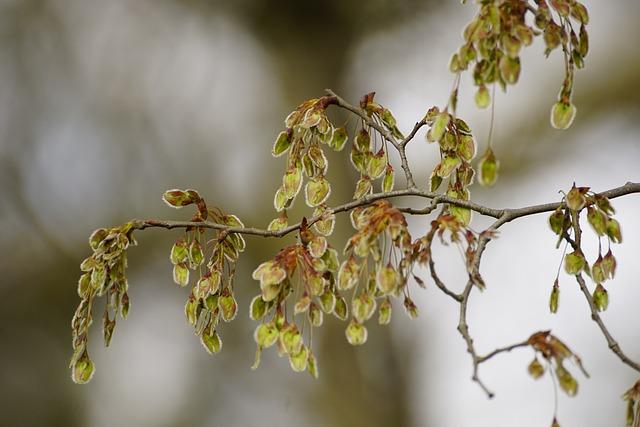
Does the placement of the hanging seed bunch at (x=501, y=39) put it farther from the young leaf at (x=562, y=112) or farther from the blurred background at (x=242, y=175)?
the blurred background at (x=242, y=175)

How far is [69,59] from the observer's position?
4.99 meters

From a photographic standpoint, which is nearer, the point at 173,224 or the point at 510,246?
the point at 173,224

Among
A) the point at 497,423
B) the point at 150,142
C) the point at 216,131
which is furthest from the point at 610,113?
the point at 150,142

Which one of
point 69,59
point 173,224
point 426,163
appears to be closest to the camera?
point 173,224

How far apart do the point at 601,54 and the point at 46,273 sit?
2879 millimetres

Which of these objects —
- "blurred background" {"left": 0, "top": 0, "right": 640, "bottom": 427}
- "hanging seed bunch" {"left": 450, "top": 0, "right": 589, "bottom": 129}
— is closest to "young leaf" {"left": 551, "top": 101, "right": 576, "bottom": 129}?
"hanging seed bunch" {"left": 450, "top": 0, "right": 589, "bottom": 129}

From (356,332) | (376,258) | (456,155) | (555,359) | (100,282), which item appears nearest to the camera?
(555,359)

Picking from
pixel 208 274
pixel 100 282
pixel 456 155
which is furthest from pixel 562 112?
pixel 100 282

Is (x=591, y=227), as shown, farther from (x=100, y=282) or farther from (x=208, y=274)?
(x=100, y=282)

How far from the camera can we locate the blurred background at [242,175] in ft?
15.5

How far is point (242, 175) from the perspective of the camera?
4.87 m

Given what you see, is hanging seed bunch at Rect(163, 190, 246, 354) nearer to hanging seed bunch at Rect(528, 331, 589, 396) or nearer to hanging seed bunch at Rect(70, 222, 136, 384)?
hanging seed bunch at Rect(70, 222, 136, 384)

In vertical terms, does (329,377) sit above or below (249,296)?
below

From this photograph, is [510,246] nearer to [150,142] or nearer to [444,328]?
[444,328]
